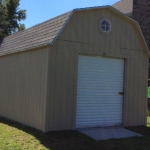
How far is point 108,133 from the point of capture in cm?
780

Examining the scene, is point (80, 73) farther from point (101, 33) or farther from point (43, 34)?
point (43, 34)

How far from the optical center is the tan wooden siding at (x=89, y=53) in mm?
7723

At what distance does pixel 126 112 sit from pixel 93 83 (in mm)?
1632

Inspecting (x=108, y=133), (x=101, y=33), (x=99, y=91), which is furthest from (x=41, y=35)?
(x=108, y=133)

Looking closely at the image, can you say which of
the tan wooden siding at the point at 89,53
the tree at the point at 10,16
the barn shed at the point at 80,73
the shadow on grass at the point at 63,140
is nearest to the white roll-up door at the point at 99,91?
the barn shed at the point at 80,73

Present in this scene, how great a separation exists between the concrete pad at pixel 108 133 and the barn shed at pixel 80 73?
0.42 meters

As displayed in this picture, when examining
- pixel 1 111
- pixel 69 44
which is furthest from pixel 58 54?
pixel 1 111

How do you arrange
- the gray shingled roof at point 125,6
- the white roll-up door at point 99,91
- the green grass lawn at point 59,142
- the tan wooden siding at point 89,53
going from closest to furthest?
1. the green grass lawn at point 59,142
2. the tan wooden siding at point 89,53
3. the white roll-up door at point 99,91
4. the gray shingled roof at point 125,6

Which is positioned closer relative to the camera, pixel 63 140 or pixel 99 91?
pixel 63 140

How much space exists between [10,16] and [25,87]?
2276 centimetres

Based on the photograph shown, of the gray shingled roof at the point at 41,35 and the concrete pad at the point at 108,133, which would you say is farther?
the gray shingled roof at the point at 41,35

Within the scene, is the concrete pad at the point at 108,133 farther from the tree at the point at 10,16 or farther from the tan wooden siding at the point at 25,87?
the tree at the point at 10,16

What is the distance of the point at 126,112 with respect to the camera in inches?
358

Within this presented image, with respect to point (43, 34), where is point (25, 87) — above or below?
below
